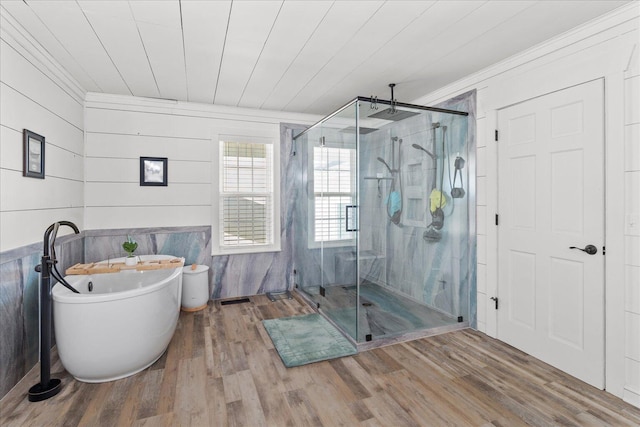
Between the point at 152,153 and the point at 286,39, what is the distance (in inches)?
89.3

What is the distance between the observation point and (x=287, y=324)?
3256 mm

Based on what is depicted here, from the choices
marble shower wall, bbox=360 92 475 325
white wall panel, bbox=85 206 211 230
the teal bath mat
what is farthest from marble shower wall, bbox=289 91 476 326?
white wall panel, bbox=85 206 211 230

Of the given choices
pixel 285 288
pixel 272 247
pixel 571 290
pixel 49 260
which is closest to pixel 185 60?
pixel 49 260

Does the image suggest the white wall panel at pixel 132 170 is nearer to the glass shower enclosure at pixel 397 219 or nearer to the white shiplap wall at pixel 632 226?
the glass shower enclosure at pixel 397 219

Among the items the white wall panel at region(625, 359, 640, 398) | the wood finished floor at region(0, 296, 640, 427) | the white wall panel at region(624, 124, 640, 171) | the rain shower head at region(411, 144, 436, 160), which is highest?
the rain shower head at region(411, 144, 436, 160)

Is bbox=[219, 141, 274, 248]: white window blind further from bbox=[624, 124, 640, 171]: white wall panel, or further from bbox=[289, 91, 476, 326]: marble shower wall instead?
bbox=[624, 124, 640, 171]: white wall panel

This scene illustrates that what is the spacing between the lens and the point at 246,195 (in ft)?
13.8

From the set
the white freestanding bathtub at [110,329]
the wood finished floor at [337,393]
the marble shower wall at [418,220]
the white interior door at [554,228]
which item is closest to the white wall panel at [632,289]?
the white interior door at [554,228]

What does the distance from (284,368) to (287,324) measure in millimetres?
830

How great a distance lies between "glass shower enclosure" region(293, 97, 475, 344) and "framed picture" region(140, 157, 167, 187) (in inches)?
74.0

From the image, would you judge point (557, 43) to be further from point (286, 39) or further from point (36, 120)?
point (36, 120)

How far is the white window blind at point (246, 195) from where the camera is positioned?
162 inches

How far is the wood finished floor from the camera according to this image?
6.13ft

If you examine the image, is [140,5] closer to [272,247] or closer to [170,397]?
[170,397]
